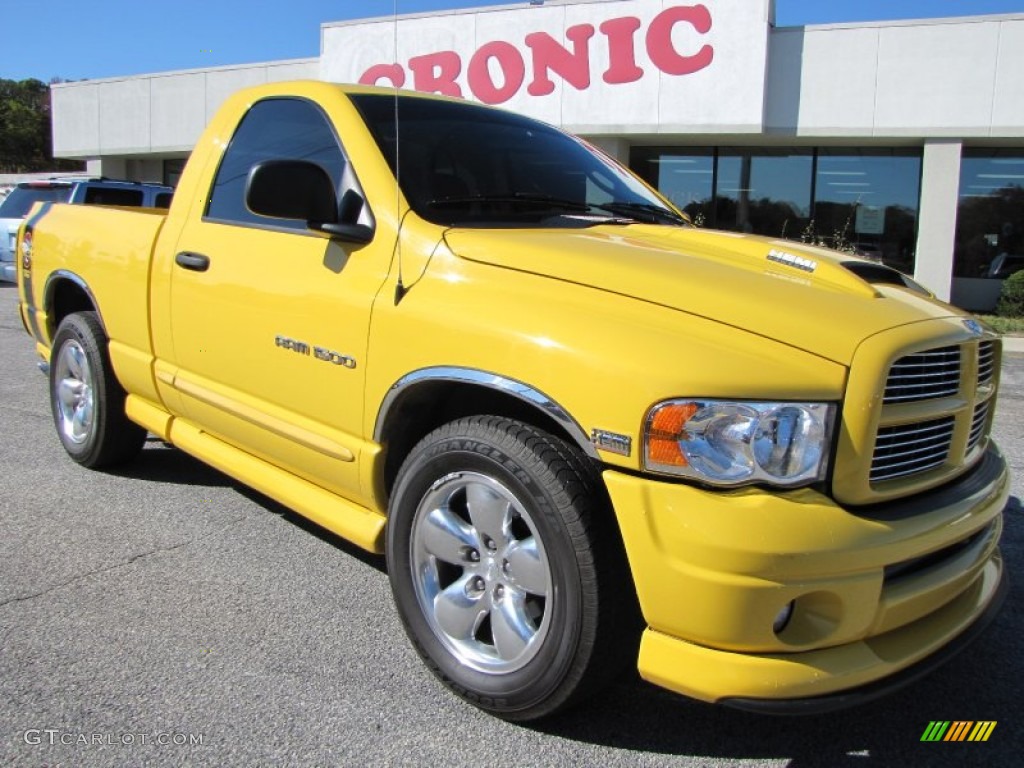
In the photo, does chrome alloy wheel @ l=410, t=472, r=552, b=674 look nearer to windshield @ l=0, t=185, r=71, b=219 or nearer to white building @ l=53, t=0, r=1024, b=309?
white building @ l=53, t=0, r=1024, b=309

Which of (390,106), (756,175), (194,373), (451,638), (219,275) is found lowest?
(451,638)

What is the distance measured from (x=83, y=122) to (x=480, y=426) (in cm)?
2627

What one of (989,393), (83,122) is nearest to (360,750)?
(989,393)

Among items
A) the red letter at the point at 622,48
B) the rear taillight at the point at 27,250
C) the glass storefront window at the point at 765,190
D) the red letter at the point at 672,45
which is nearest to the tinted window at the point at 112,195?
the rear taillight at the point at 27,250

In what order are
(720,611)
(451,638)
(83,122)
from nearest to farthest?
1. (720,611)
2. (451,638)
3. (83,122)

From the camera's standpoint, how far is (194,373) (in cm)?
374

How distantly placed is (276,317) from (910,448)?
2183 millimetres

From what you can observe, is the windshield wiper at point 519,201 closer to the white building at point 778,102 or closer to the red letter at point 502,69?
the white building at point 778,102

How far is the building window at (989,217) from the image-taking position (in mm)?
15617

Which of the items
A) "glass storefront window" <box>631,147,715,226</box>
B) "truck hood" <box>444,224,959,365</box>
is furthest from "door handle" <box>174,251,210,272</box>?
"glass storefront window" <box>631,147,715,226</box>

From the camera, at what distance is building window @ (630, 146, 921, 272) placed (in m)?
15.9

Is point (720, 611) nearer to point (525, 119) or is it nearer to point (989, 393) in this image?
point (989, 393)

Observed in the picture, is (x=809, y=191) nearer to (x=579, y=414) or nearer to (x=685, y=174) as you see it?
(x=685, y=174)

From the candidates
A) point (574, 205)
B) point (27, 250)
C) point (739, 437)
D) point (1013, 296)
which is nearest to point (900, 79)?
point (1013, 296)
